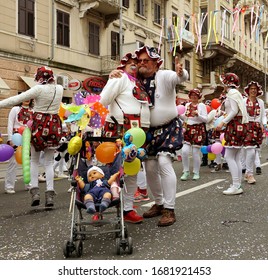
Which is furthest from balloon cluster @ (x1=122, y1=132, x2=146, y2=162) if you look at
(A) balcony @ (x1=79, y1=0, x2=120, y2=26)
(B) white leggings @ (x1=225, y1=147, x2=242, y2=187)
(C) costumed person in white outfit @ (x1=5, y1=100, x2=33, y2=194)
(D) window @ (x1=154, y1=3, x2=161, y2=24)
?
(D) window @ (x1=154, y1=3, x2=161, y2=24)

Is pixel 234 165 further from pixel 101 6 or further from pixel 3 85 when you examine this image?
pixel 101 6

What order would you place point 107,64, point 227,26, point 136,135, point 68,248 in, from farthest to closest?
point 227,26 → point 107,64 → point 136,135 → point 68,248

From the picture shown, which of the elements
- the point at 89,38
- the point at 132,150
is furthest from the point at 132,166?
the point at 89,38

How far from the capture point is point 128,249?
334 centimetres

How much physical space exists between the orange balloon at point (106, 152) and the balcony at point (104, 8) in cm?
1681

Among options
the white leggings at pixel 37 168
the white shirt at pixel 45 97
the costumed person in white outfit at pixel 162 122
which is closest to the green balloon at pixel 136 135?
the costumed person in white outfit at pixel 162 122

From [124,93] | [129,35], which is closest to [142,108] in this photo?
[124,93]

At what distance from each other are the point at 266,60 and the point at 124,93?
42651 millimetres

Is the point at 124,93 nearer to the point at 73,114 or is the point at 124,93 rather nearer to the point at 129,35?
the point at 73,114

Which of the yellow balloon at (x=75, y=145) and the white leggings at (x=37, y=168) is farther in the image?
the white leggings at (x=37, y=168)

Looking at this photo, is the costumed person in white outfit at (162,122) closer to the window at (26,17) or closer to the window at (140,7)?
the window at (26,17)

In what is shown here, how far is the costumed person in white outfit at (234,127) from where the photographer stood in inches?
250

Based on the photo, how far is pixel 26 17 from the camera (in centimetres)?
1634

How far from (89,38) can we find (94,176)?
1735cm
